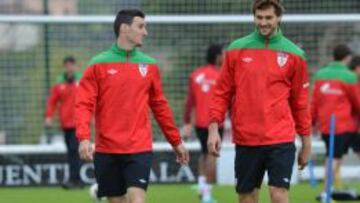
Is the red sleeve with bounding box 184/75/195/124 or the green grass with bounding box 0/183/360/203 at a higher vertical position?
the red sleeve with bounding box 184/75/195/124

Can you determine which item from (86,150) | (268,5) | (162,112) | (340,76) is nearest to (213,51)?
(340,76)

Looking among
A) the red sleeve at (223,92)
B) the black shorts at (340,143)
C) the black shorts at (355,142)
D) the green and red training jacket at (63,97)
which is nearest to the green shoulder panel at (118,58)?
the red sleeve at (223,92)

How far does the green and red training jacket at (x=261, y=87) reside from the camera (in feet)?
30.4

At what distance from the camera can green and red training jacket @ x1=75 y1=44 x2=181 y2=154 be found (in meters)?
9.50

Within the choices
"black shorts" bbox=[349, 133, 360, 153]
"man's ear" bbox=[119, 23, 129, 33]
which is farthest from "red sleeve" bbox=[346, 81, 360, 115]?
"man's ear" bbox=[119, 23, 129, 33]

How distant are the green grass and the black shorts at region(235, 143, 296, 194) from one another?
5.38 meters

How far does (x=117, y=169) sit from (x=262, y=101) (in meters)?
1.42

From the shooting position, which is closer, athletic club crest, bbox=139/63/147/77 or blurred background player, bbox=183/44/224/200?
athletic club crest, bbox=139/63/147/77

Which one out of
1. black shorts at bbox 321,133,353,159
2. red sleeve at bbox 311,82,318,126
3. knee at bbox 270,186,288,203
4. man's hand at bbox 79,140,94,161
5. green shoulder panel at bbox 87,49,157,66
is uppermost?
green shoulder panel at bbox 87,49,157,66

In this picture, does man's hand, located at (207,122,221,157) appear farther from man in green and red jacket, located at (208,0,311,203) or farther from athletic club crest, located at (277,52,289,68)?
athletic club crest, located at (277,52,289,68)

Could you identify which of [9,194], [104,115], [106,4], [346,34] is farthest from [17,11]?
[104,115]

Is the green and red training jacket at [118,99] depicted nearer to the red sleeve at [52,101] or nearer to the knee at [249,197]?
the knee at [249,197]

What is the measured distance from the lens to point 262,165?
370 inches

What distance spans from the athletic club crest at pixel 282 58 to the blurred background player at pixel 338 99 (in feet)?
18.1
